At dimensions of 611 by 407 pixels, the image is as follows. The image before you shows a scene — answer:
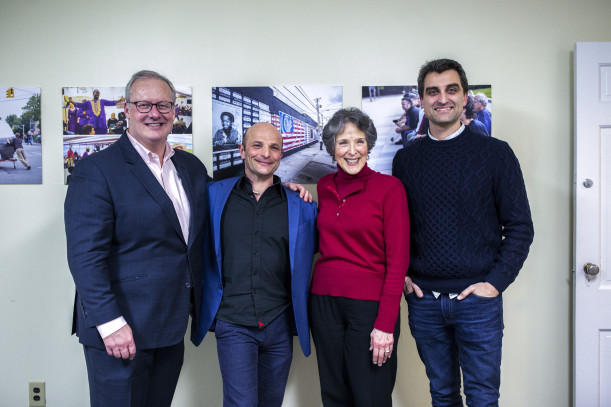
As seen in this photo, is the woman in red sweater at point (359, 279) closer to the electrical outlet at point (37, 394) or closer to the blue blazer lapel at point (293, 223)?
the blue blazer lapel at point (293, 223)

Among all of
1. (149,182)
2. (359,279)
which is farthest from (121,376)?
(359,279)

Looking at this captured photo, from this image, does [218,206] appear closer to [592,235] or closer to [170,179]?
[170,179]

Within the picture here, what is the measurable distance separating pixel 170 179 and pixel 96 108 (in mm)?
937

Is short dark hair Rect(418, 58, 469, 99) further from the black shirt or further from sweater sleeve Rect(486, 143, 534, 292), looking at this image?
the black shirt

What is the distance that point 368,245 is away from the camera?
154 cm

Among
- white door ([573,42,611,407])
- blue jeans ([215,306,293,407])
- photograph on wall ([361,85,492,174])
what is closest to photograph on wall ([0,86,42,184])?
blue jeans ([215,306,293,407])

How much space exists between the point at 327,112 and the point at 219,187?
0.84 m

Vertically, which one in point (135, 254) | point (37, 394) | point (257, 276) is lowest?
point (37, 394)

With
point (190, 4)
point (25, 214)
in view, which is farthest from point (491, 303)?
point (25, 214)

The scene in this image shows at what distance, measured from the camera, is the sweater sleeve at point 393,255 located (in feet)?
4.84

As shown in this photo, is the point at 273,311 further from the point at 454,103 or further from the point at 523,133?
the point at 523,133

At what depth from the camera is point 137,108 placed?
1500 millimetres

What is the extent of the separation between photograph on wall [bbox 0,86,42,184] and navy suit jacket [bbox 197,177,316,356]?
1.26 metres

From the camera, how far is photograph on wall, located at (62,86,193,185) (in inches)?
84.9
